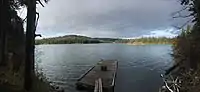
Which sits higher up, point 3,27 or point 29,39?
point 3,27

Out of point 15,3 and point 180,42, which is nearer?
point 15,3

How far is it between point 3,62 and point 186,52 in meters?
13.3

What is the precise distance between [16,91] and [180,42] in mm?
15968

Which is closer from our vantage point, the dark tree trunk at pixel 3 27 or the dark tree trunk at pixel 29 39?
the dark tree trunk at pixel 29 39

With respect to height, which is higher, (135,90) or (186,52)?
(186,52)

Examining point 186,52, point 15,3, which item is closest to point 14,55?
point 15,3

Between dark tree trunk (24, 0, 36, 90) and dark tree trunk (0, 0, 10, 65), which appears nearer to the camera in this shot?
dark tree trunk (24, 0, 36, 90)

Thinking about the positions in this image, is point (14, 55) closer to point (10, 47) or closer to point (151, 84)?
point (10, 47)

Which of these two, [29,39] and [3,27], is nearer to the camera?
[29,39]

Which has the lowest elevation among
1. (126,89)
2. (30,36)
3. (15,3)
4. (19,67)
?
(126,89)

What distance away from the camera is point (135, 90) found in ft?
78.2

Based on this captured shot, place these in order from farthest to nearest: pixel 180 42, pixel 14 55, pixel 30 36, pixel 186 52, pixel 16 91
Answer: pixel 180 42, pixel 186 52, pixel 14 55, pixel 30 36, pixel 16 91

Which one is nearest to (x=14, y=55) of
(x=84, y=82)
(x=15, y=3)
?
(x=15, y=3)

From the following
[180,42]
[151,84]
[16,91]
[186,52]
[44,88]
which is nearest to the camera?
[16,91]
